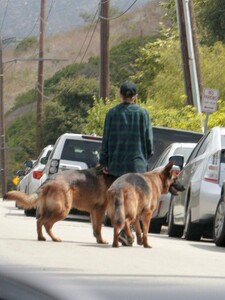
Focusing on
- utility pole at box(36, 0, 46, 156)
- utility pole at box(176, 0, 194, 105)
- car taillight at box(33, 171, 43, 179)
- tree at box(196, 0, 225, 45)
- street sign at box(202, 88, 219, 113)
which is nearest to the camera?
street sign at box(202, 88, 219, 113)

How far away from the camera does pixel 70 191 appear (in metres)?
12.8

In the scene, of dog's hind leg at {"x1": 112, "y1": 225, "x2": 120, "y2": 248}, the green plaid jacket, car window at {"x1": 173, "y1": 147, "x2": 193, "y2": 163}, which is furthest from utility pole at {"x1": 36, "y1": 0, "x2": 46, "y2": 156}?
dog's hind leg at {"x1": 112, "y1": 225, "x2": 120, "y2": 248}

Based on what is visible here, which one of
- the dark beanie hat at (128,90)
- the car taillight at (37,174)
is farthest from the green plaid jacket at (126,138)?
the car taillight at (37,174)

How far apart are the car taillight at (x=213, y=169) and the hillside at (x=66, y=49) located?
10816 centimetres

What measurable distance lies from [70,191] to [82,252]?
63.0 inches

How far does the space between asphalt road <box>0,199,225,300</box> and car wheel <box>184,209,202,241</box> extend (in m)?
0.23

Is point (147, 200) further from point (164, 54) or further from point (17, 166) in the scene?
point (17, 166)

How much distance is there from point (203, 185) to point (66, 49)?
127625 millimetres

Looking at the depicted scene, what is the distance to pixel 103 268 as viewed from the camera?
8.89 metres

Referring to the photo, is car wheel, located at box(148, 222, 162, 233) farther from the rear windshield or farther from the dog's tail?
the dog's tail

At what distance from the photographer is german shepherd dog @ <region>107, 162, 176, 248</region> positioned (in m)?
11.7

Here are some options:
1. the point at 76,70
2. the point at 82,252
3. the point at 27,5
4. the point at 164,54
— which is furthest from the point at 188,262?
the point at 27,5

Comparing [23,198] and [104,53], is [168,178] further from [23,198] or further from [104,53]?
[104,53]

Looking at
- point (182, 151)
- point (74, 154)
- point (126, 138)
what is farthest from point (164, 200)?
point (126, 138)
